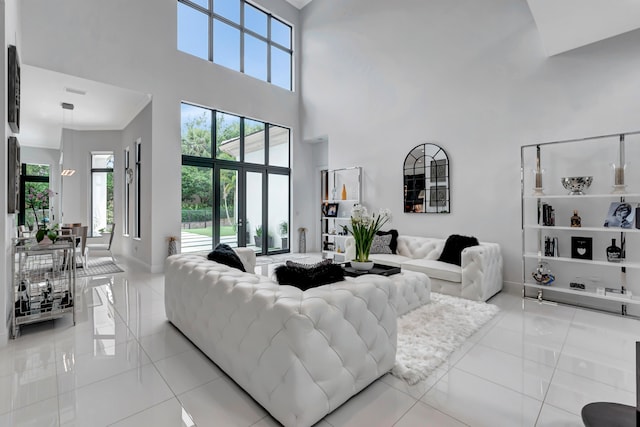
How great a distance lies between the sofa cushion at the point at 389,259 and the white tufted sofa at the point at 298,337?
2495mm

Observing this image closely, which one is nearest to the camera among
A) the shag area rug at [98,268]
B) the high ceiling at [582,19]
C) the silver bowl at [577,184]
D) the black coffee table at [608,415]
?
the black coffee table at [608,415]

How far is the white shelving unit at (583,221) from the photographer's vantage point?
358 cm

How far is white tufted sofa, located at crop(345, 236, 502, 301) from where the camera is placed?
388 centimetres

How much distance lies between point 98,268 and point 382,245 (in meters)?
5.39

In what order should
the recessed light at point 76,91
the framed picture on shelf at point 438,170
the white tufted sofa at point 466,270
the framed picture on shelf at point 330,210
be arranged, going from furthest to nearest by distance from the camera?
the framed picture on shelf at point 330,210 → the recessed light at point 76,91 → the framed picture on shelf at point 438,170 → the white tufted sofa at point 466,270

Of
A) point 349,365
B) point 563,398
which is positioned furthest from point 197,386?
point 563,398

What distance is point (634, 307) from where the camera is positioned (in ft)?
11.7

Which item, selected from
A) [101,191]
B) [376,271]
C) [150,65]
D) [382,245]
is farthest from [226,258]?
[101,191]

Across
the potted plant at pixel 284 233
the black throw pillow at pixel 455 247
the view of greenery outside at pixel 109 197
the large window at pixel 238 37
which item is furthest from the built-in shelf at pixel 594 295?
the view of greenery outside at pixel 109 197

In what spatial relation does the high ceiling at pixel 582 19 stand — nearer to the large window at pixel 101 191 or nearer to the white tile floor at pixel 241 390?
the white tile floor at pixel 241 390

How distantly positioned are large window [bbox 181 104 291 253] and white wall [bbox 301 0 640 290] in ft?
5.46

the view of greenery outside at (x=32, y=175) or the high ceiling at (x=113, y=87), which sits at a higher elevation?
the high ceiling at (x=113, y=87)

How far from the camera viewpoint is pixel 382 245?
5.27 metres

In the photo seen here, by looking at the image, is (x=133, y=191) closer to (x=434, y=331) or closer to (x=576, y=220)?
(x=434, y=331)
